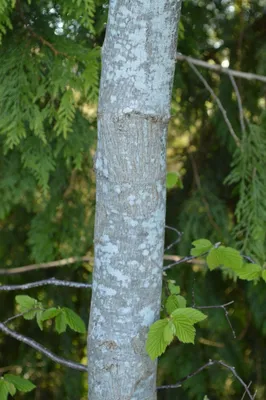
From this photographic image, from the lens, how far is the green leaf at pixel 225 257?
1.25m

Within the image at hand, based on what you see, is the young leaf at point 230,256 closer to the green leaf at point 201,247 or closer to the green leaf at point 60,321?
the green leaf at point 201,247

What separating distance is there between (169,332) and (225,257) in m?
0.29

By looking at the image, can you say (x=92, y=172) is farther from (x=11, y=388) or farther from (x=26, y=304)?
(x=11, y=388)

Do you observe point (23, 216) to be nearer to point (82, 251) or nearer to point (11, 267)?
point (11, 267)

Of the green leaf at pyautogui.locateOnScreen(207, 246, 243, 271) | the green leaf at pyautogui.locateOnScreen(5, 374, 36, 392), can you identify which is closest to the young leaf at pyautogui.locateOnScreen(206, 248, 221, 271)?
the green leaf at pyautogui.locateOnScreen(207, 246, 243, 271)

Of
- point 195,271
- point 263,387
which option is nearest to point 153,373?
point 195,271

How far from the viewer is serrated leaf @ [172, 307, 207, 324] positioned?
3.56ft

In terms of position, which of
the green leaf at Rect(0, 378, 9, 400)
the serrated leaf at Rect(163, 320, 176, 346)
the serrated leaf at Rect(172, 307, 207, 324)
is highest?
the serrated leaf at Rect(172, 307, 207, 324)

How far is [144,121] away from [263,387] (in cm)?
209

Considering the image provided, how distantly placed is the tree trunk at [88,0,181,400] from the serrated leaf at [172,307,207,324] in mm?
47

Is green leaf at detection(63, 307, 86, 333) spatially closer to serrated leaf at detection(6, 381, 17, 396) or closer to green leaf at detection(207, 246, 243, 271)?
serrated leaf at detection(6, 381, 17, 396)

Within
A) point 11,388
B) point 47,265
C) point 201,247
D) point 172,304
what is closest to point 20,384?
point 11,388

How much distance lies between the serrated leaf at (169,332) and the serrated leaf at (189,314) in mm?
30

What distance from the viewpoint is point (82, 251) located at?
7.11 ft
